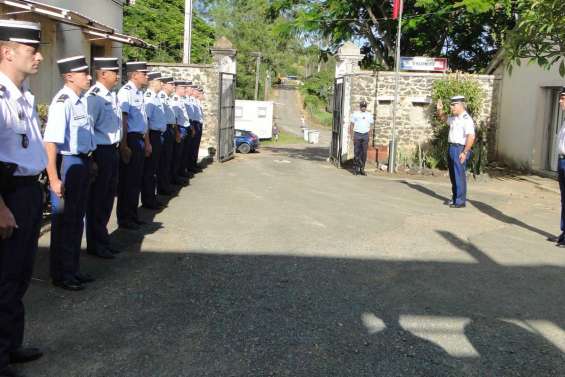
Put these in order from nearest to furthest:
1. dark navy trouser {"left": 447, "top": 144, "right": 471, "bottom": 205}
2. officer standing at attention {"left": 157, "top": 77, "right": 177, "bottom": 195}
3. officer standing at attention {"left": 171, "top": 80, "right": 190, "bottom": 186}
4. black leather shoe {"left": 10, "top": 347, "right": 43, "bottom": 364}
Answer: black leather shoe {"left": 10, "top": 347, "right": 43, "bottom": 364}, officer standing at attention {"left": 157, "top": 77, "right": 177, "bottom": 195}, dark navy trouser {"left": 447, "top": 144, "right": 471, "bottom": 205}, officer standing at attention {"left": 171, "top": 80, "right": 190, "bottom": 186}

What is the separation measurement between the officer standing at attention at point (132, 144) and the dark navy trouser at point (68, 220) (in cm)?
203

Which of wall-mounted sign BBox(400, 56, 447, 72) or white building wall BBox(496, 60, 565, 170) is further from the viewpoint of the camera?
wall-mounted sign BBox(400, 56, 447, 72)

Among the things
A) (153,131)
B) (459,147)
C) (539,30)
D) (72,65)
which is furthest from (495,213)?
(72,65)

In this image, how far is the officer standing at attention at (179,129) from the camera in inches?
441

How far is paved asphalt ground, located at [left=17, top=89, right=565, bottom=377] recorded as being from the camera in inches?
161

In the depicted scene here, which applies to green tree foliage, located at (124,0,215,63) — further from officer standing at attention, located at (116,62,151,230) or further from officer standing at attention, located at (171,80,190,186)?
officer standing at attention, located at (116,62,151,230)

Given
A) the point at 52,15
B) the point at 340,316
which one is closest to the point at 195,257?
the point at 340,316

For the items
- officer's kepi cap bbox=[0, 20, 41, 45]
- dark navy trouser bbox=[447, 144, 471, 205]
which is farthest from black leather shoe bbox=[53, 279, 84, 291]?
dark navy trouser bbox=[447, 144, 471, 205]

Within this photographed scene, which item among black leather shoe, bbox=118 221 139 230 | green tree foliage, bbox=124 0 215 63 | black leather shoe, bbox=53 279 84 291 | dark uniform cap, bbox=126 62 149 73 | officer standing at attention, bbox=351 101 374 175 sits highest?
green tree foliage, bbox=124 0 215 63

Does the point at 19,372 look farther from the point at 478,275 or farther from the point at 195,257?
the point at 478,275

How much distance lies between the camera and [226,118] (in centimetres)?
1761

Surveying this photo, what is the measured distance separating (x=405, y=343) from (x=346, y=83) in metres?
13.5

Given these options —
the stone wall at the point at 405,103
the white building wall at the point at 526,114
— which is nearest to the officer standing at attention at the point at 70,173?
the white building wall at the point at 526,114

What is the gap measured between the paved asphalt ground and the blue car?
15.2m
